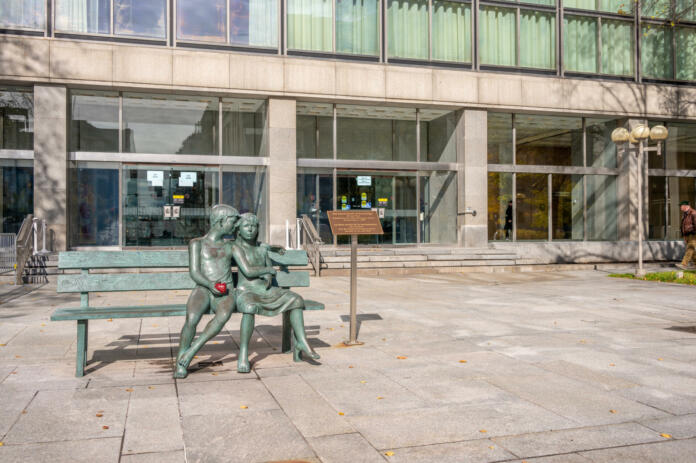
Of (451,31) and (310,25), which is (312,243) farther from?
(451,31)

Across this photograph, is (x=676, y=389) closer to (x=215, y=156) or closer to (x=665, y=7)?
(x=215, y=156)

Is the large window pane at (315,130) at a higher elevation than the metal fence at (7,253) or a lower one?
higher

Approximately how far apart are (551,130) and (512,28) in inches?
160

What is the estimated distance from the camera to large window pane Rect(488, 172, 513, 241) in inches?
871

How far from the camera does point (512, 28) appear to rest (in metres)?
22.7

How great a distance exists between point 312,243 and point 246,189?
146 inches

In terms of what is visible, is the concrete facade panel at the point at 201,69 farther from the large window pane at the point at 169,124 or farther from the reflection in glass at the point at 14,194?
the reflection in glass at the point at 14,194

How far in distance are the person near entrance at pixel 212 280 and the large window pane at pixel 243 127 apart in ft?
47.0

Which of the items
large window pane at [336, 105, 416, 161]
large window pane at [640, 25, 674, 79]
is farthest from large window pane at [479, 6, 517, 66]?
large window pane at [640, 25, 674, 79]

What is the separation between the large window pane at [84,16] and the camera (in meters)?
18.3

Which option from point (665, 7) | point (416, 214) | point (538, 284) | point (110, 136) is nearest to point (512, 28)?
point (665, 7)

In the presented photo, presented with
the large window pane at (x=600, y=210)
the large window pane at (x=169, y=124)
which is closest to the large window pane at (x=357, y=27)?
the large window pane at (x=169, y=124)

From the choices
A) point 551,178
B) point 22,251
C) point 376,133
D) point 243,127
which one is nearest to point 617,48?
point 551,178

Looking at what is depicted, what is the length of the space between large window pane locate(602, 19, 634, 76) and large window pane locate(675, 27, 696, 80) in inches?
87.4
